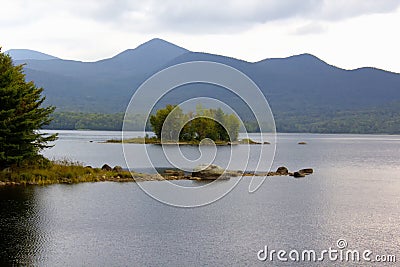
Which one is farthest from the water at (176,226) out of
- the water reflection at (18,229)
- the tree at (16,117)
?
the tree at (16,117)

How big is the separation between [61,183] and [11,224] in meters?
17.0

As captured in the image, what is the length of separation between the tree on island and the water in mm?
75606

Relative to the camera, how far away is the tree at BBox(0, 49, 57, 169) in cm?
3916

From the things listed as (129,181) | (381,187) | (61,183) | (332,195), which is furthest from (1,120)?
(381,187)

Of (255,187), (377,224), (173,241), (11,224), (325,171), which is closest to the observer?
(173,241)

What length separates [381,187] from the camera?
4866cm

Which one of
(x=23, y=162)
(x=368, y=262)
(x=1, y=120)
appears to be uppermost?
(x=1, y=120)

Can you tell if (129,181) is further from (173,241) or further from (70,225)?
(173,241)

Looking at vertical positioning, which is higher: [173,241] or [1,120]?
[1,120]

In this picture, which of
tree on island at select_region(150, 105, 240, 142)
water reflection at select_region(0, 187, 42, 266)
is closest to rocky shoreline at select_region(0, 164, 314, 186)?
water reflection at select_region(0, 187, 42, 266)

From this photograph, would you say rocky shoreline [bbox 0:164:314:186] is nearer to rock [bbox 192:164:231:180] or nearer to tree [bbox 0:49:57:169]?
rock [bbox 192:164:231:180]

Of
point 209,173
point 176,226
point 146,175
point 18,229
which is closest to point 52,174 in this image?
point 146,175

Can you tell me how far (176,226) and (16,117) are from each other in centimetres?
1927

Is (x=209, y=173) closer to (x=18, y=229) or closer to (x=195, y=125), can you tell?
(x=18, y=229)
